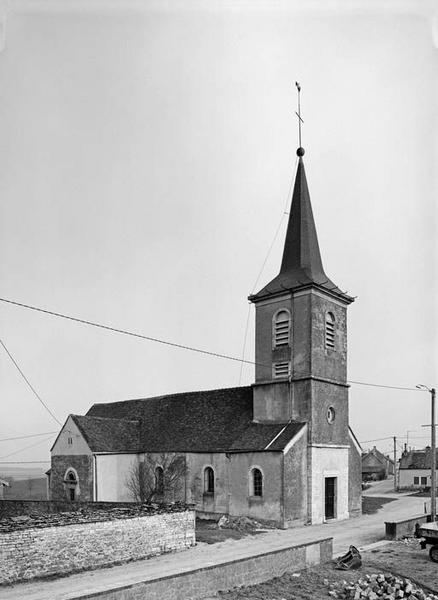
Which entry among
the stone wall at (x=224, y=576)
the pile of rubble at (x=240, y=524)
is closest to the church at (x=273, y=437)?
the pile of rubble at (x=240, y=524)

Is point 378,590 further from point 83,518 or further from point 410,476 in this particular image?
point 410,476

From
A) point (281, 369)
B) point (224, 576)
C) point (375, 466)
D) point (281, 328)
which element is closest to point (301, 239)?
point (281, 328)

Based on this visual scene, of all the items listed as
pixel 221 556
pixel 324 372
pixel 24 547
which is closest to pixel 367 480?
pixel 324 372

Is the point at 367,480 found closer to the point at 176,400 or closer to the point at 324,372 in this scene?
the point at 176,400

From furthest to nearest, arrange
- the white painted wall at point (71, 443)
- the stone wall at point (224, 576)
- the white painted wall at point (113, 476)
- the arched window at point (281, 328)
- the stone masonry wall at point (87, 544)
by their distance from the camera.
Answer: the white painted wall at point (71, 443)
the white painted wall at point (113, 476)
the arched window at point (281, 328)
the stone masonry wall at point (87, 544)
the stone wall at point (224, 576)

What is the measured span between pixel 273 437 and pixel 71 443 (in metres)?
14.1

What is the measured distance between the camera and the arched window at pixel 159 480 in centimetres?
3562

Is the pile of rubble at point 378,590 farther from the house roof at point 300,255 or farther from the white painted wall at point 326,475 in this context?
the house roof at point 300,255

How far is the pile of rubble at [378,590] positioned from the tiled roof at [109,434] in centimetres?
2188

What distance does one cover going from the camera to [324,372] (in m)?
32.8

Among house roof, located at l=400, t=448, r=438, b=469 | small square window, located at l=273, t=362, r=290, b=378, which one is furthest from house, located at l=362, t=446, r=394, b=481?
small square window, located at l=273, t=362, r=290, b=378

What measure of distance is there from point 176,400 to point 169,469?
7.14 m

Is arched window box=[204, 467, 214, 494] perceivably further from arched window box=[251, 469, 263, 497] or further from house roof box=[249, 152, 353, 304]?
house roof box=[249, 152, 353, 304]

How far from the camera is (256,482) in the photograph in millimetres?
30781
